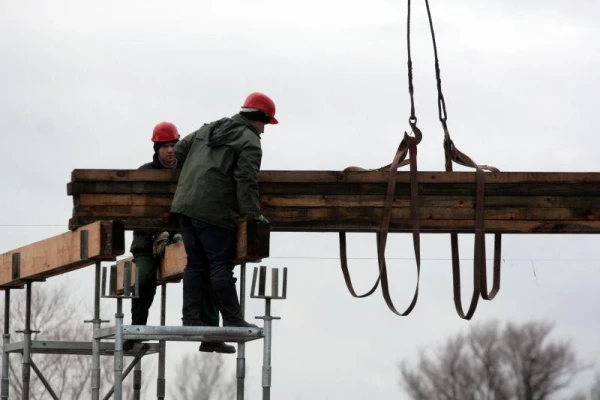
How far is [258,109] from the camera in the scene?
1363cm

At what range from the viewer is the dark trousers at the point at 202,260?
1338 centimetres

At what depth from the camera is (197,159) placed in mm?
13508

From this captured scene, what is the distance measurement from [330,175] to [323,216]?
383mm

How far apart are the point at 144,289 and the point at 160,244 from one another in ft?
1.71

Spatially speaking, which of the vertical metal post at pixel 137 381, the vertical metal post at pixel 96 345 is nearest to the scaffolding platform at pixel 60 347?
the vertical metal post at pixel 137 381

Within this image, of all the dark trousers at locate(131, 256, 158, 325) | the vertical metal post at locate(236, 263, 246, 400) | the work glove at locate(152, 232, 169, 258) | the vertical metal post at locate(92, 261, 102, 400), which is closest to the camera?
the vertical metal post at locate(236, 263, 246, 400)

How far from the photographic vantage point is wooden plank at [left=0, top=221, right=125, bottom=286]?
13.5 m

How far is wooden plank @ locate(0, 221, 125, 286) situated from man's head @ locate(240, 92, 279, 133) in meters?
1.44

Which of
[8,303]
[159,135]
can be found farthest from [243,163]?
[8,303]

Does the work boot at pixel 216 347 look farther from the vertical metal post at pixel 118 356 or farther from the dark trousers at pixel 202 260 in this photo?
the vertical metal post at pixel 118 356

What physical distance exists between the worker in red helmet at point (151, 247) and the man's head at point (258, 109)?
1.63m

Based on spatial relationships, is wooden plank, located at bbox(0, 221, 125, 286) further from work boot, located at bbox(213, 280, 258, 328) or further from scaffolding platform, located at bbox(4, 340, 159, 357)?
work boot, located at bbox(213, 280, 258, 328)

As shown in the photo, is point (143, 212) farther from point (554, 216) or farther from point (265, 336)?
point (554, 216)

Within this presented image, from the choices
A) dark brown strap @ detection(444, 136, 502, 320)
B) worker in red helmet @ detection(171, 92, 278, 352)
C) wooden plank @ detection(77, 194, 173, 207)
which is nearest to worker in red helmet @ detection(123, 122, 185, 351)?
wooden plank @ detection(77, 194, 173, 207)
